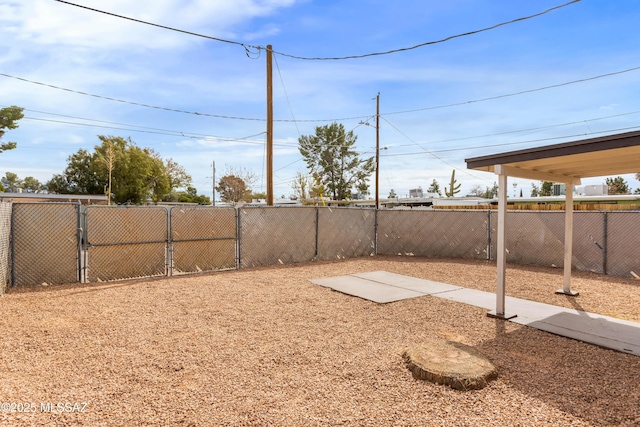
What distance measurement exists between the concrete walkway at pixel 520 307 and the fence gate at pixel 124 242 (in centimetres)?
385

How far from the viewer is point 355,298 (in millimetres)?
6797

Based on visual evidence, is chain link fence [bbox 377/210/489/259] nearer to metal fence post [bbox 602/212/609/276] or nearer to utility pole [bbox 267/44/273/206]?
metal fence post [bbox 602/212/609/276]

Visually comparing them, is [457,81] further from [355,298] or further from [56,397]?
[56,397]

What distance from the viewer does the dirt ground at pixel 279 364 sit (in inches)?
116

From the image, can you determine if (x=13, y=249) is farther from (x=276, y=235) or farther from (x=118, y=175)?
(x=118, y=175)

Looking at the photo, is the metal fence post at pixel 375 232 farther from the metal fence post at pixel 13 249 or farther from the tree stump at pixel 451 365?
the metal fence post at pixel 13 249

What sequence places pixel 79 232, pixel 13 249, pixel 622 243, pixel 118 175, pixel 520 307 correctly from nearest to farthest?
pixel 520 307
pixel 13 249
pixel 79 232
pixel 622 243
pixel 118 175

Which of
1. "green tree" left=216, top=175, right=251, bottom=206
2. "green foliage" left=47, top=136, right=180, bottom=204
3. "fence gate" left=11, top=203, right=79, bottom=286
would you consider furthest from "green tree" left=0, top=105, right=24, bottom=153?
"fence gate" left=11, top=203, right=79, bottom=286

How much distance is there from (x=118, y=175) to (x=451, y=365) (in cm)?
4205

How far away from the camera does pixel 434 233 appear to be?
41.3 ft

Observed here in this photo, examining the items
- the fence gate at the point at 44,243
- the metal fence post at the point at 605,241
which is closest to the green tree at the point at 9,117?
the fence gate at the point at 44,243

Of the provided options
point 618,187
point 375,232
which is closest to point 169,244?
point 375,232

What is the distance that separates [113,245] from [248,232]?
Answer: 3317 millimetres

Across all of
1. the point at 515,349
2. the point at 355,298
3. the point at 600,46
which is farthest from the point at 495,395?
the point at 600,46
